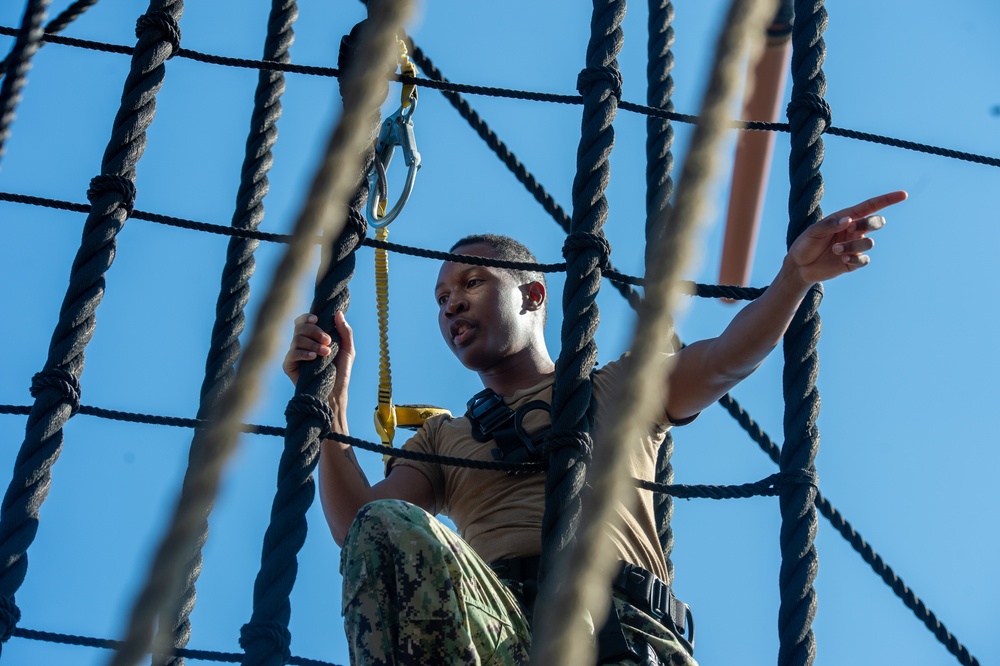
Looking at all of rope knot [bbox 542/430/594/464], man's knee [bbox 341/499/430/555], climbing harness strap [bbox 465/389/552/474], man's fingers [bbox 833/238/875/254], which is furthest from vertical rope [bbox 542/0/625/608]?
man's fingers [bbox 833/238/875/254]

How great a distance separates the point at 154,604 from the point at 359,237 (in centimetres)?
168

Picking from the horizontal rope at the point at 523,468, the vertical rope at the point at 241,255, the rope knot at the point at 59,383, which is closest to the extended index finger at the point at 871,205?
the horizontal rope at the point at 523,468

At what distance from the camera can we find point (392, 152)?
113 inches

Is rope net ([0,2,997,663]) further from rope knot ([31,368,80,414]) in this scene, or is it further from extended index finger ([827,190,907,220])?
extended index finger ([827,190,907,220])

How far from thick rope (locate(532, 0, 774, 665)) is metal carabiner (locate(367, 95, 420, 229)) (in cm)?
185

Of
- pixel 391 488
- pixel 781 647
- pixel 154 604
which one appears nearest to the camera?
pixel 154 604

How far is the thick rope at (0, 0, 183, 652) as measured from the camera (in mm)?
2232

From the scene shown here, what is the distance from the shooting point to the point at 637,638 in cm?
204

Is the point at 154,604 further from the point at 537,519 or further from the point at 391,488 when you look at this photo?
the point at 391,488

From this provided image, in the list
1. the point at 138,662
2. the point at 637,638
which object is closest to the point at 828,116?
the point at 637,638

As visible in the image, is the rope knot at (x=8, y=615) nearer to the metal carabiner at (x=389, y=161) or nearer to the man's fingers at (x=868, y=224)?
the metal carabiner at (x=389, y=161)

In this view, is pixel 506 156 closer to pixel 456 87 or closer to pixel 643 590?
pixel 456 87

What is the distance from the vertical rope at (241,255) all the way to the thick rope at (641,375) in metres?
1.54

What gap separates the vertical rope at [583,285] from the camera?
214cm
